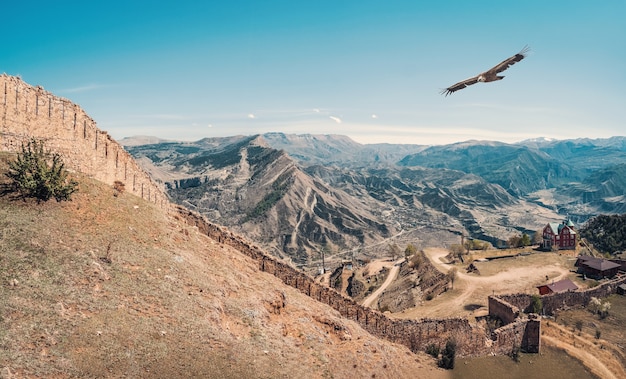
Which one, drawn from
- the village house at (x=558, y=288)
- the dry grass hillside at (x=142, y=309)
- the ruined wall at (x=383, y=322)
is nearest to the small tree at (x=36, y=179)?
the dry grass hillside at (x=142, y=309)

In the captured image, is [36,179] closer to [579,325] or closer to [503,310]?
[503,310]

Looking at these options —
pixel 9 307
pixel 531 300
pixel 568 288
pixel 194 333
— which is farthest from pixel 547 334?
pixel 9 307

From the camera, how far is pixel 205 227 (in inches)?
1202

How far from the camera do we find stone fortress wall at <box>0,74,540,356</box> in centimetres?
2512

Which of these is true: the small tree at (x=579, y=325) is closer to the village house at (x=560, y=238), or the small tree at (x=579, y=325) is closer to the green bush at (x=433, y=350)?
the green bush at (x=433, y=350)

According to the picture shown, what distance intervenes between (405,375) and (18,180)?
2626 cm

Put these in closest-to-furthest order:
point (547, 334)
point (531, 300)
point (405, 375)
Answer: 1. point (405, 375)
2. point (547, 334)
3. point (531, 300)

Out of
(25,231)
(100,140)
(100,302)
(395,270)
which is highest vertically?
(100,140)

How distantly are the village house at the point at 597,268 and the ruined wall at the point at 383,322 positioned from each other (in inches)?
1485

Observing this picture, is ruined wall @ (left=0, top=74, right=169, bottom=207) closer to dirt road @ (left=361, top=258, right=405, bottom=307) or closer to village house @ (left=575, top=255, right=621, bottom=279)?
dirt road @ (left=361, top=258, right=405, bottom=307)

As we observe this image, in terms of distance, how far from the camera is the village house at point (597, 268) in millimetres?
56562

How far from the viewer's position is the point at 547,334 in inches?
1390

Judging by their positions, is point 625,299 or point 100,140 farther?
point 625,299

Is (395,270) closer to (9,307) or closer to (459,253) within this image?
(459,253)
